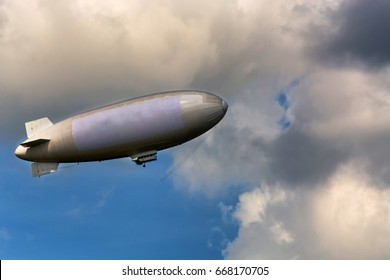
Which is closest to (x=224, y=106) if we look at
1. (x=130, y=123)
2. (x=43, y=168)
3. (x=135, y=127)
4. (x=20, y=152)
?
(x=135, y=127)

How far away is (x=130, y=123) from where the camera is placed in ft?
292

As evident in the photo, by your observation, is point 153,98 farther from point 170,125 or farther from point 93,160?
point 93,160

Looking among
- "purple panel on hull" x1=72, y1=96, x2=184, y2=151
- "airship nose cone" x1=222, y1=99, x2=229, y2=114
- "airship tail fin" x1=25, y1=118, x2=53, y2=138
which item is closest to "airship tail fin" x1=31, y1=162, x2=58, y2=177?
"airship tail fin" x1=25, y1=118, x2=53, y2=138

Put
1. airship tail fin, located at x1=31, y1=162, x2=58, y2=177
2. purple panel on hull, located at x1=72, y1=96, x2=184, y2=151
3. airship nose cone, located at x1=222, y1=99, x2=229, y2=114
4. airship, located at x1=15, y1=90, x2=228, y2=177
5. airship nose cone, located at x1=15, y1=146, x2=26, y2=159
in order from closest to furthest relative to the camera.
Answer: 1. purple panel on hull, located at x1=72, y1=96, x2=184, y2=151
2. airship, located at x1=15, y1=90, x2=228, y2=177
3. airship nose cone, located at x1=222, y1=99, x2=229, y2=114
4. airship nose cone, located at x1=15, y1=146, x2=26, y2=159
5. airship tail fin, located at x1=31, y1=162, x2=58, y2=177

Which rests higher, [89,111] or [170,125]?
[89,111]

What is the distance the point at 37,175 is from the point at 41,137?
7.38 m

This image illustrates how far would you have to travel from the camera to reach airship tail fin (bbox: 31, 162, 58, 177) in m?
99.6

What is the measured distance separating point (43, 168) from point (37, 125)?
773cm

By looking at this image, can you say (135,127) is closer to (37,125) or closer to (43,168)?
(43,168)

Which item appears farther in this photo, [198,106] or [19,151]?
[19,151]

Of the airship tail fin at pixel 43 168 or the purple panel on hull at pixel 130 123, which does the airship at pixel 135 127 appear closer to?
the purple panel on hull at pixel 130 123

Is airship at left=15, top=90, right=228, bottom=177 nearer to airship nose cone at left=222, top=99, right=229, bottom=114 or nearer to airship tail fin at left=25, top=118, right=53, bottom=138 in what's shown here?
airship nose cone at left=222, top=99, right=229, bottom=114

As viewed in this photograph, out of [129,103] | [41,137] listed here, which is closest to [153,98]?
[129,103]

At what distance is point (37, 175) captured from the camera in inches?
3949
